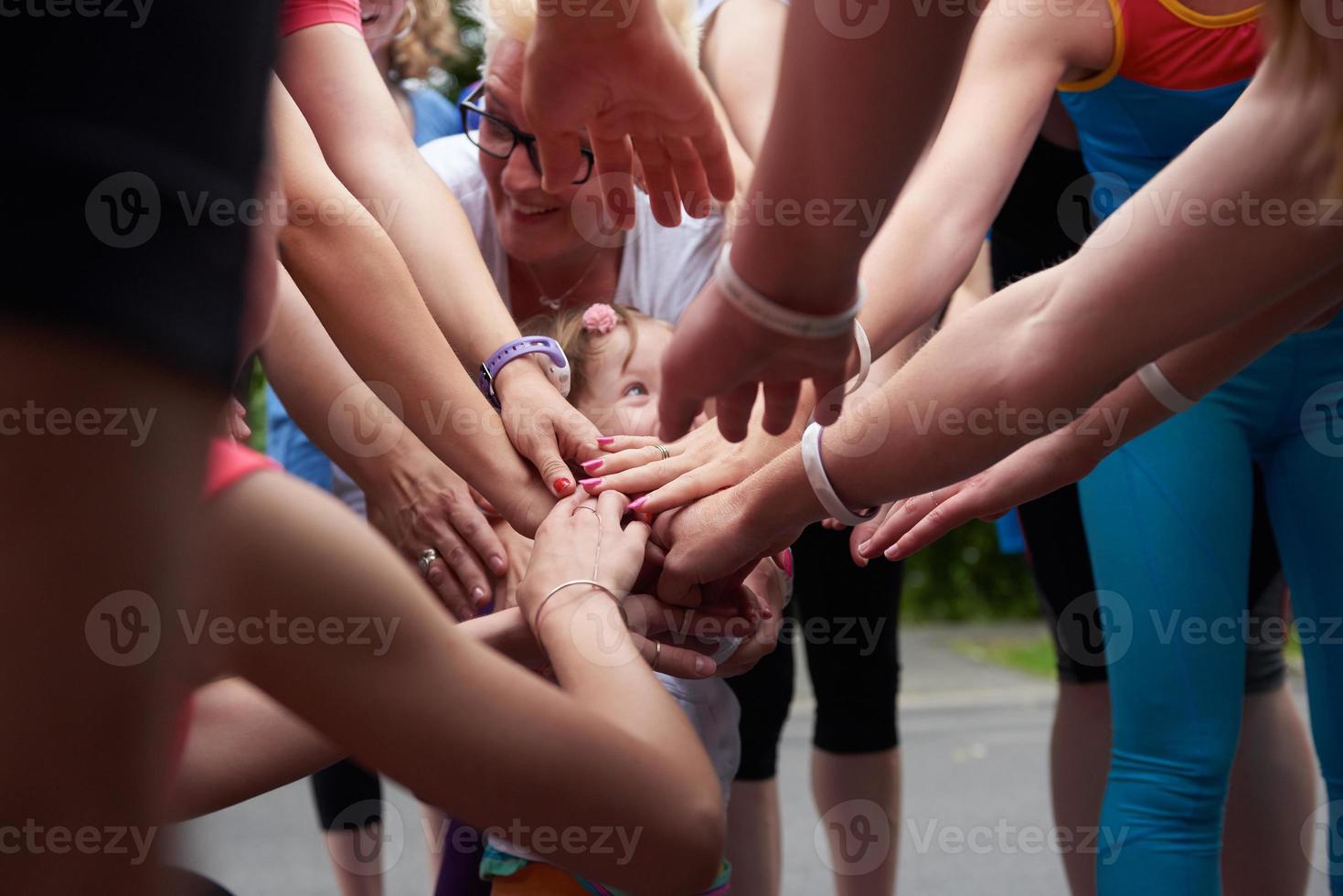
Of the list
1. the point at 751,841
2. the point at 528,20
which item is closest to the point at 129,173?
the point at 528,20

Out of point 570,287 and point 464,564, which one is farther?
Answer: point 570,287

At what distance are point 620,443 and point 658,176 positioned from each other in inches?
13.0

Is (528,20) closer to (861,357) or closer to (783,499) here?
(861,357)

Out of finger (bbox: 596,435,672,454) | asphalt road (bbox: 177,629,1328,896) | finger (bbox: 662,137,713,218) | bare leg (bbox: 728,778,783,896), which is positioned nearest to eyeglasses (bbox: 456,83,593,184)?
finger (bbox: 662,137,713,218)

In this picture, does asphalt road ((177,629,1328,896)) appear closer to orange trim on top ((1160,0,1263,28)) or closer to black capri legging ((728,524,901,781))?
black capri legging ((728,524,901,781))

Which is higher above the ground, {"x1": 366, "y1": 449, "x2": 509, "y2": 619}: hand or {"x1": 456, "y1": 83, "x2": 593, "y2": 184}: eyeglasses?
{"x1": 456, "y1": 83, "x2": 593, "y2": 184}: eyeglasses

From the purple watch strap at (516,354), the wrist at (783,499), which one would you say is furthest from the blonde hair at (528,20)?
the wrist at (783,499)

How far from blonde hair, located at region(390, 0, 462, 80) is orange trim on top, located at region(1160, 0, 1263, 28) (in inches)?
54.4

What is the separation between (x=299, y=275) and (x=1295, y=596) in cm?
131

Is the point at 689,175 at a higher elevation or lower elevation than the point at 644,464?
higher

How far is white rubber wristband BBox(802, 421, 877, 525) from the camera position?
1.37 m

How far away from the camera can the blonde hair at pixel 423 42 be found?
260 cm

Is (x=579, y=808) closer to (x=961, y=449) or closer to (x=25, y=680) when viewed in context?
(x=25, y=680)

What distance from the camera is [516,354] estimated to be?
1.69 metres
